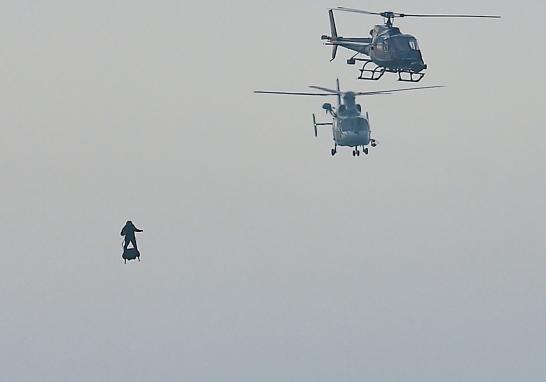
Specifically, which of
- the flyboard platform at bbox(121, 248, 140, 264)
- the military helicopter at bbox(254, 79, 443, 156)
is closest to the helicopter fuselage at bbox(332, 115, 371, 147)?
the military helicopter at bbox(254, 79, 443, 156)

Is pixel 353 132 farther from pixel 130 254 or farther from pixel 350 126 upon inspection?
pixel 130 254

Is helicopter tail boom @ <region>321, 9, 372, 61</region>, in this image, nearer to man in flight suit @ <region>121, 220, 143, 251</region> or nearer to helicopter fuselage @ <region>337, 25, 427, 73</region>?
helicopter fuselage @ <region>337, 25, 427, 73</region>

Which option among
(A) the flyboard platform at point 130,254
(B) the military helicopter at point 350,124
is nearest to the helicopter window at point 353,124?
(B) the military helicopter at point 350,124

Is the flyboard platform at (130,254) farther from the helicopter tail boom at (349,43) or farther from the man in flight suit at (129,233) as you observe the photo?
the helicopter tail boom at (349,43)

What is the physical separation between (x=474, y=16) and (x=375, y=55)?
64.1 feet

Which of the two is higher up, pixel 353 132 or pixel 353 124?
pixel 353 124

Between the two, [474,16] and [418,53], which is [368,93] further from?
[474,16]

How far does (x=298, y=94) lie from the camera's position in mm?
120812

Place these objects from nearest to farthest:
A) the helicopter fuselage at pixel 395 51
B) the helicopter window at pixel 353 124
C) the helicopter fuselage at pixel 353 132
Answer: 1. the helicopter fuselage at pixel 395 51
2. the helicopter fuselage at pixel 353 132
3. the helicopter window at pixel 353 124

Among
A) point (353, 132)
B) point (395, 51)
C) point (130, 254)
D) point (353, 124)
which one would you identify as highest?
point (353, 124)

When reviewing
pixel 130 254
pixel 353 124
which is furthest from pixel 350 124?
pixel 130 254

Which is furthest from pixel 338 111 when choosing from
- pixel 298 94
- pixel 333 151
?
pixel 298 94

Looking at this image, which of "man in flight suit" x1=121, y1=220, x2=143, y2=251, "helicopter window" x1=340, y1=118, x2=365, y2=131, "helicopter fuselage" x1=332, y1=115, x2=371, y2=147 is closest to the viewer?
"man in flight suit" x1=121, y1=220, x2=143, y2=251

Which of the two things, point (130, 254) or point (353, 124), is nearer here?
point (130, 254)
